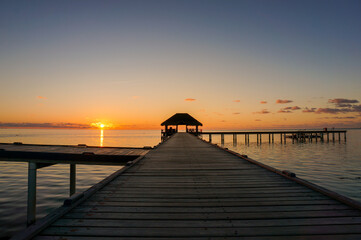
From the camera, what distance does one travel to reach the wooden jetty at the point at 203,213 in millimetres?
2535

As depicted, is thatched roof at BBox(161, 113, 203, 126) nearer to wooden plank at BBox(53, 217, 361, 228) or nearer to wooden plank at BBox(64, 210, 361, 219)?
wooden plank at BBox(64, 210, 361, 219)

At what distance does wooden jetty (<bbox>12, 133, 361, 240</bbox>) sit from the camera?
254 centimetres

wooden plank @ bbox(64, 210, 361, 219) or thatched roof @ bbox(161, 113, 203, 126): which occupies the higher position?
thatched roof @ bbox(161, 113, 203, 126)

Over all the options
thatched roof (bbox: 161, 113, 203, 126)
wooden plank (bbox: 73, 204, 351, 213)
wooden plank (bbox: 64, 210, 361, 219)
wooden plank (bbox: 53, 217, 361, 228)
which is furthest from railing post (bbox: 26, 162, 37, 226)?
thatched roof (bbox: 161, 113, 203, 126)

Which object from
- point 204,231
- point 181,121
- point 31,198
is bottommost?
point 31,198

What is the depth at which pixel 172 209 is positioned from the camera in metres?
3.27

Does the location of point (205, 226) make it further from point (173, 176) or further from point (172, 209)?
point (173, 176)

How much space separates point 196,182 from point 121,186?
168 centimetres

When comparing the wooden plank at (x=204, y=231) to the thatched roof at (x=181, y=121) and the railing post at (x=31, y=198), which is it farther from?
the thatched roof at (x=181, y=121)

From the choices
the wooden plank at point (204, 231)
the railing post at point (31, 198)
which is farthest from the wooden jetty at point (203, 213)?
the railing post at point (31, 198)

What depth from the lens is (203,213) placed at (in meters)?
3.13

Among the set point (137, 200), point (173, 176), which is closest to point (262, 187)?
point (173, 176)

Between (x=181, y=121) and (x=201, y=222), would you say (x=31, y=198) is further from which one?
(x=181, y=121)

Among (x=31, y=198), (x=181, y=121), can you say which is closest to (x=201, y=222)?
(x=31, y=198)
